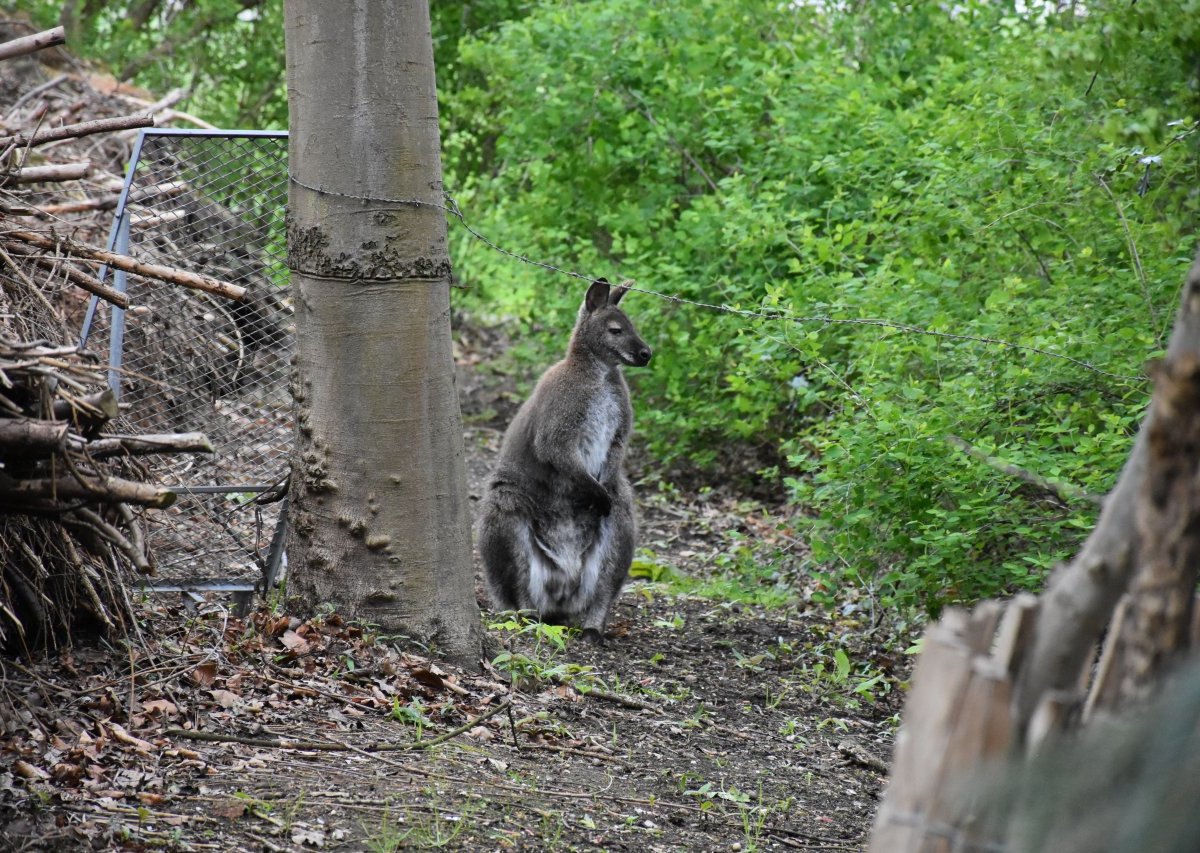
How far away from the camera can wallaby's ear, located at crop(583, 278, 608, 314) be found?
8.57 meters

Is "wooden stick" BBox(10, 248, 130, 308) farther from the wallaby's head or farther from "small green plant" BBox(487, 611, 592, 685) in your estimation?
the wallaby's head

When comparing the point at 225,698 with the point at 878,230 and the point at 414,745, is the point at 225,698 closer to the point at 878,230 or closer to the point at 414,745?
the point at 414,745

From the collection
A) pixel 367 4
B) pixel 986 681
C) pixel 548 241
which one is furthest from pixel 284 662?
pixel 548 241

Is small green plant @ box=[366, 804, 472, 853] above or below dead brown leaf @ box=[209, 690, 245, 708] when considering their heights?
below

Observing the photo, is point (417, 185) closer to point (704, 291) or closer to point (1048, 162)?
point (1048, 162)

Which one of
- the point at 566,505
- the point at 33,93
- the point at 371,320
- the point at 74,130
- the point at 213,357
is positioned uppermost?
the point at 33,93

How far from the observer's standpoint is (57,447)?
11.6ft

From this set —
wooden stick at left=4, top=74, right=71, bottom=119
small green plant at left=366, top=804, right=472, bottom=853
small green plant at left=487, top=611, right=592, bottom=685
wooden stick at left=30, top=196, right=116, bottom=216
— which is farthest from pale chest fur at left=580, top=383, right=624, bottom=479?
wooden stick at left=4, top=74, right=71, bottom=119

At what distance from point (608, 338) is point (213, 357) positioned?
2.78m

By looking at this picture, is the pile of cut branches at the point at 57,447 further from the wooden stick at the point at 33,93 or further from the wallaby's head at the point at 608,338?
the wooden stick at the point at 33,93

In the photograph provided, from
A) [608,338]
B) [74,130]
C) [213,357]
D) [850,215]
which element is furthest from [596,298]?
[74,130]

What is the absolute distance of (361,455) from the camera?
5.36 meters

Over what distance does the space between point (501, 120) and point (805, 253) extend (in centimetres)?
547

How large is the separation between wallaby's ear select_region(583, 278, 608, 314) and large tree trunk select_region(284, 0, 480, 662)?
3100mm
